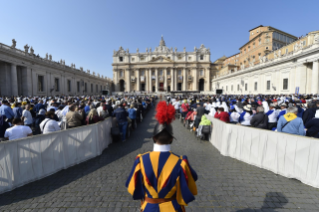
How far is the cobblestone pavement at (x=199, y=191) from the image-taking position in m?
3.08

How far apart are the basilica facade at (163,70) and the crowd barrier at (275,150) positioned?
199 feet

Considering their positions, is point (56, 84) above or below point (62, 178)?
above

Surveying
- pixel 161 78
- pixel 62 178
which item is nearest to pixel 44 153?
pixel 62 178

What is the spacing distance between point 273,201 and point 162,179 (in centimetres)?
299

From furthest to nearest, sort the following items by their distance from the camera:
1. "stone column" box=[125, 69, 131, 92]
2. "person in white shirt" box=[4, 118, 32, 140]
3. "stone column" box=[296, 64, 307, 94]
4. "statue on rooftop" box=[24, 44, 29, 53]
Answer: "stone column" box=[125, 69, 131, 92] → "statue on rooftop" box=[24, 44, 29, 53] → "stone column" box=[296, 64, 307, 94] → "person in white shirt" box=[4, 118, 32, 140]

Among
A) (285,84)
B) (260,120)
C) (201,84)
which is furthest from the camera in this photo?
(201,84)

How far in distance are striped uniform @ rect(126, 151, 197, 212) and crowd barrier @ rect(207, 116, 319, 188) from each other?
3.76m

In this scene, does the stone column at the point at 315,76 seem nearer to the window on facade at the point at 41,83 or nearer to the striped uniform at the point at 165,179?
the striped uniform at the point at 165,179

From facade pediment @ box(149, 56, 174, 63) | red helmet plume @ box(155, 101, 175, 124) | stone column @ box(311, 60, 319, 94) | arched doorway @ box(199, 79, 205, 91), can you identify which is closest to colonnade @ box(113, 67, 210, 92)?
arched doorway @ box(199, 79, 205, 91)

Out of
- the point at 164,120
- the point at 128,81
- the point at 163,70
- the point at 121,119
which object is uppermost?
the point at 163,70

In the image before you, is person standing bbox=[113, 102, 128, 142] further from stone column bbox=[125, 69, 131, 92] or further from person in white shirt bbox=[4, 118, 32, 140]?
stone column bbox=[125, 69, 131, 92]

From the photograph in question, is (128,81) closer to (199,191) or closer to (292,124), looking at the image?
(292,124)

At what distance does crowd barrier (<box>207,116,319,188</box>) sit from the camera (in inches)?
148

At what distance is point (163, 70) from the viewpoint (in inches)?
2635
